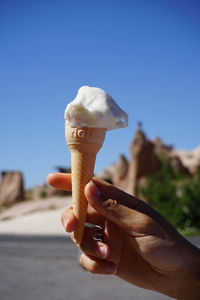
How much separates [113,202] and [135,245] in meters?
0.34

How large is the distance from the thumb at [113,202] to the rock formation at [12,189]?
39.0 m

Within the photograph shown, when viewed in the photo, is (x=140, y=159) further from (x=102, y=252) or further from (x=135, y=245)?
(x=135, y=245)

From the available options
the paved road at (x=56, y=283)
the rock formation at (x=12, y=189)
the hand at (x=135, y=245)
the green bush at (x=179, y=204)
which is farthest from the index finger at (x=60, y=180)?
the rock formation at (x=12, y=189)

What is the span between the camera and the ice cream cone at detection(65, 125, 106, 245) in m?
2.79

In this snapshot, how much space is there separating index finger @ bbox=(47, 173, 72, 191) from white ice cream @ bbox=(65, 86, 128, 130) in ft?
1.23

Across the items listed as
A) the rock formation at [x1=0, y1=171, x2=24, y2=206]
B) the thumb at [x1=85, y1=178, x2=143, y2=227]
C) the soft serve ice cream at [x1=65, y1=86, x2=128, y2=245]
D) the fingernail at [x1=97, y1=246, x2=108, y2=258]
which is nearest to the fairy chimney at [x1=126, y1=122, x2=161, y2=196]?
the rock formation at [x1=0, y1=171, x2=24, y2=206]

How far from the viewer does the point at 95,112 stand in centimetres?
274

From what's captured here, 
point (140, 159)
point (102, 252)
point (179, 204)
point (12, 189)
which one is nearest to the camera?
point (102, 252)

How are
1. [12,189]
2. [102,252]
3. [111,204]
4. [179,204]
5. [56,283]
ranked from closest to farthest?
[111,204] → [102,252] → [56,283] → [179,204] → [12,189]

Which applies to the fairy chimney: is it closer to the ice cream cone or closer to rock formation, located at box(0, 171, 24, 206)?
rock formation, located at box(0, 171, 24, 206)

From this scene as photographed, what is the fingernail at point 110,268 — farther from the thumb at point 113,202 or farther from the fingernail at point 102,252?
the thumb at point 113,202

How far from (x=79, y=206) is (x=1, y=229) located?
2612 centimetres

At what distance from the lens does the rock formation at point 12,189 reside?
40.8m

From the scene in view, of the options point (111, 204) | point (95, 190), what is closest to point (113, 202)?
point (111, 204)
